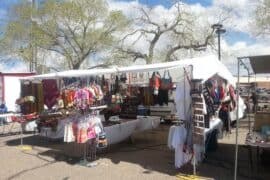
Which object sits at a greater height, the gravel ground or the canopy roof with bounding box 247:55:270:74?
the canopy roof with bounding box 247:55:270:74

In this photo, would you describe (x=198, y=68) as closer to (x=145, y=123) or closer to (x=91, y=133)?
(x=91, y=133)

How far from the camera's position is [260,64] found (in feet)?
24.8

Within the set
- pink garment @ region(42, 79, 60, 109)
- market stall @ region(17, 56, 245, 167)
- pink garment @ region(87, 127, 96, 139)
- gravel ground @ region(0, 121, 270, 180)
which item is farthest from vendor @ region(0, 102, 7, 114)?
pink garment @ region(87, 127, 96, 139)

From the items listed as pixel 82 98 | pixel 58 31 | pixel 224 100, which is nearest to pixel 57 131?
pixel 82 98

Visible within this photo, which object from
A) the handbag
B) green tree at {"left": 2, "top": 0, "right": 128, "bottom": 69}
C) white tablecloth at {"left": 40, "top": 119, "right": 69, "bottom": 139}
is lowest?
white tablecloth at {"left": 40, "top": 119, "right": 69, "bottom": 139}

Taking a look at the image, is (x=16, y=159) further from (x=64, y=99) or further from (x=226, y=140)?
(x=226, y=140)

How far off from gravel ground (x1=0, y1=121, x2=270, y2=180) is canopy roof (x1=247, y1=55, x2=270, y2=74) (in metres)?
1.96

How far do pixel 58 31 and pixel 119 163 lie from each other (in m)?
17.6

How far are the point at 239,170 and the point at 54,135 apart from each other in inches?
208

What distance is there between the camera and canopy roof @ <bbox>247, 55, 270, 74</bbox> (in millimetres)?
6905

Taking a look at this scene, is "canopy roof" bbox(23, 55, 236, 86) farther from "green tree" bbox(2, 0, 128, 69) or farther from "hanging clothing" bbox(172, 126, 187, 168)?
"green tree" bbox(2, 0, 128, 69)

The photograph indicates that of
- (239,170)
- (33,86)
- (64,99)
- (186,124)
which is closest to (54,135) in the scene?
(64,99)

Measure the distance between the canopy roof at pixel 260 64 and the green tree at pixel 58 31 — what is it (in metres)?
17.7

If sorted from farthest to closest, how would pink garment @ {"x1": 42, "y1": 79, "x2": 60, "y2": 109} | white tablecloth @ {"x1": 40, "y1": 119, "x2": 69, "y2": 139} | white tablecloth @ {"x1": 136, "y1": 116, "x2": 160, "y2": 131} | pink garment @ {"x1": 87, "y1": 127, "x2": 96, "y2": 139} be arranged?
pink garment @ {"x1": 42, "y1": 79, "x2": 60, "y2": 109} < white tablecloth @ {"x1": 136, "y1": 116, "x2": 160, "y2": 131} < white tablecloth @ {"x1": 40, "y1": 119, "x2": 69, "y2": 139} < pink garment @ {"x1": 87, "y1": 127, "x2": 96, "y2": 139}
